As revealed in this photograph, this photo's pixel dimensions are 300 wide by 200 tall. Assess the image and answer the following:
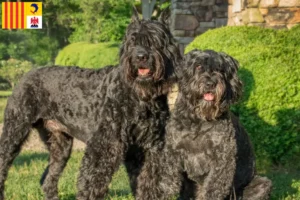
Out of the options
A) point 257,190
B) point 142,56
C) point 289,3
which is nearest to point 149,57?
point 142,56

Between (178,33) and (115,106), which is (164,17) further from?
(178,33)

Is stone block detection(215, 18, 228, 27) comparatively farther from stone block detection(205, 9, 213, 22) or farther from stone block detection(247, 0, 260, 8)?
stone block detection(247, 0, 260, 8)

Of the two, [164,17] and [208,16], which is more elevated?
[208,16]

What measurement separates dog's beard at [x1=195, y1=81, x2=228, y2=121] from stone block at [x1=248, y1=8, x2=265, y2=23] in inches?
233

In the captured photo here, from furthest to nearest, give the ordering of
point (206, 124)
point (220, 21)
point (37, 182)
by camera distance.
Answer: point (220, 21), point (37, 182), point (206, 124)

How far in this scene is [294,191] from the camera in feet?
26.8

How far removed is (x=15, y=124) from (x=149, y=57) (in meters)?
2.28

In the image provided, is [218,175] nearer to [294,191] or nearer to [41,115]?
[41,115]

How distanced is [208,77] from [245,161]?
1427 millimetres

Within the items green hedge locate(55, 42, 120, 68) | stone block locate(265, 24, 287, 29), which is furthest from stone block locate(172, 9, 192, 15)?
green hedge locate(55, 42, 120, 68)

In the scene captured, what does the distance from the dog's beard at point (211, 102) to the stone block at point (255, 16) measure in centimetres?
591

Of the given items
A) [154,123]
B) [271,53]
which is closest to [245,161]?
[154,123]

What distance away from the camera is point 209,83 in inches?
217

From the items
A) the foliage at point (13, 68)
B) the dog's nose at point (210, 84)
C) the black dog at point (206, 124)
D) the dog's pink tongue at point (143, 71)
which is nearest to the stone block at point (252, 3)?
the black dog at point (206, 124)
